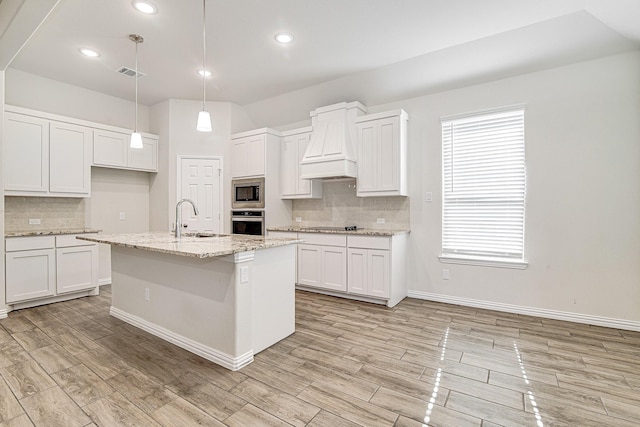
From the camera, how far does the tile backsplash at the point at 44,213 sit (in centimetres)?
410

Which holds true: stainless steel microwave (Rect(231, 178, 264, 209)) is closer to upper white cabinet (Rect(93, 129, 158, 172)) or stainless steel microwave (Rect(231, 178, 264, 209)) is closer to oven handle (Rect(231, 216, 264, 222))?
oven handle (Rect(231, 216, 264, 222))

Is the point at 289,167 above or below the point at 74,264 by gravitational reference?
above

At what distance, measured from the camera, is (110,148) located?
4691mm

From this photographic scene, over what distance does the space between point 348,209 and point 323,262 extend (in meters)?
1.00

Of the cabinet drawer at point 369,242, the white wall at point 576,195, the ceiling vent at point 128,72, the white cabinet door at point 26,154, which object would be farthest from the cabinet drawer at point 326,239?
the white cabinet door at point 26,154

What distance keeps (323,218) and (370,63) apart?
2.40m

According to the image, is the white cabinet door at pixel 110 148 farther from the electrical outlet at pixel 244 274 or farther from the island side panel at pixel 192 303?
the electrical outlet at pixel 244 274

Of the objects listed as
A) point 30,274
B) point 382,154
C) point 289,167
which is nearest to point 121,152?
point 30,274

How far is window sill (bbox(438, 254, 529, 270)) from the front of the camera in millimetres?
3615

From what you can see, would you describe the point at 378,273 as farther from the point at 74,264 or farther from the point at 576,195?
the point at 74,264

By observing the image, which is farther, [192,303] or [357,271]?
[357,271]

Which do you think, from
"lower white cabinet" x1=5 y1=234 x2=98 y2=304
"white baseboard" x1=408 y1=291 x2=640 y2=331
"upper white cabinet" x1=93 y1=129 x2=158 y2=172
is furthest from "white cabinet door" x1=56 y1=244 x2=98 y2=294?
"white baseboard" x1=408 y1=291 x2=640 y2=331

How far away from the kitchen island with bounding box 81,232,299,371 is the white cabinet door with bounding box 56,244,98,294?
1487 mm

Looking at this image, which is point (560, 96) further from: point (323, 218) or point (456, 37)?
point (323, 218)
